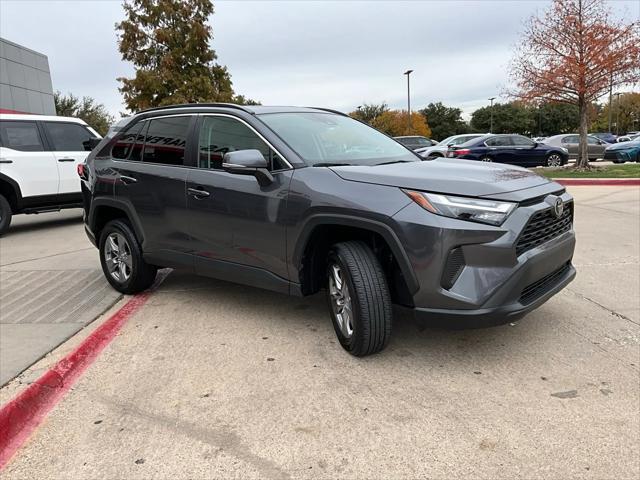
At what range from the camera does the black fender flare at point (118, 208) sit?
4.76 meters

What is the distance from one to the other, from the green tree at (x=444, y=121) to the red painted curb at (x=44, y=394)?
90.1 metres

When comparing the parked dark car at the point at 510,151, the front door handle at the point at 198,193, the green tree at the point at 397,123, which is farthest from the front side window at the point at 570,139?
the green tree at the point at 397,123

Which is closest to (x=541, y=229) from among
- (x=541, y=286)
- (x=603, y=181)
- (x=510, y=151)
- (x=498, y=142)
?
(x=541, y=286)

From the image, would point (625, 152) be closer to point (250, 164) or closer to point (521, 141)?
point (521, 141)

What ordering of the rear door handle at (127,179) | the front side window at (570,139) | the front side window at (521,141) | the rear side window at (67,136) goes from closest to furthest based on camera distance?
the rear door handle at (127,179) → the rear side window at (67,136) → the front side window at (521,141) → the front side window at (570,139)

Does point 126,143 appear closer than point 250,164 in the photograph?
No

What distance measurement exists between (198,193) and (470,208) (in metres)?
2.15

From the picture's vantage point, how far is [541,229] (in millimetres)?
3232

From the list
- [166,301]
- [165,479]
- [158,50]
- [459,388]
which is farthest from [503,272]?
[158,50]

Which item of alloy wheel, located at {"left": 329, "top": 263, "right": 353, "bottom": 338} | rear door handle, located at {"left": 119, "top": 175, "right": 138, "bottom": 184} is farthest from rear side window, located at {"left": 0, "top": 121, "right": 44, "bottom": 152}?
alloy wheel, located at {"left": 329, "top": 263, "right": 353, "bottom": 338}

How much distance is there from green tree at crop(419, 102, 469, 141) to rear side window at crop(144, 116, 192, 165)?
8887 cm

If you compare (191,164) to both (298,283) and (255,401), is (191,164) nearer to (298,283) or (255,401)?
(298,283)

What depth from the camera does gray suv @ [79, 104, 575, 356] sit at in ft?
9.78

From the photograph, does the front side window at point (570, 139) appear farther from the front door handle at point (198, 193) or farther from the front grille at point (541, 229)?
the front door handle at point (198, 193)
